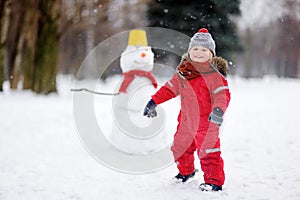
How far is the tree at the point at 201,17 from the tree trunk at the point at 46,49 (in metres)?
5.25

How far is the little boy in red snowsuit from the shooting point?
3.33 meters

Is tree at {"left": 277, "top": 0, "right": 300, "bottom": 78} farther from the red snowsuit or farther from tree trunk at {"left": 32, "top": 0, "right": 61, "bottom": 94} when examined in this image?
the red snowsuit

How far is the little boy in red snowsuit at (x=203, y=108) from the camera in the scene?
3.33 meters

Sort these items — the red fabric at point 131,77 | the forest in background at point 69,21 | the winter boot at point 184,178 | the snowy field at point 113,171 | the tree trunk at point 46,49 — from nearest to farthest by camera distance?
the snowy field at point 113,171
the winter boot at point 184,178
the red fabric at point 131,77
the tree trunk at point 46,49
the forest in background at point 69,21

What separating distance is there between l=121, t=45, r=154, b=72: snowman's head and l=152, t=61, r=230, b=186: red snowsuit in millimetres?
1848

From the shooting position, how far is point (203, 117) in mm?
3424

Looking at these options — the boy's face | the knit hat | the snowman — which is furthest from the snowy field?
the knit hat

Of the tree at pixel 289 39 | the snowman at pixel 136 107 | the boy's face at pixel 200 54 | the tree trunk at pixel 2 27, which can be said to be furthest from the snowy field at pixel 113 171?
the tree at pixel 289 39

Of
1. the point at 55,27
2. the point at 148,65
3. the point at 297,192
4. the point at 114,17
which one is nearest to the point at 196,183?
the point at 297,192

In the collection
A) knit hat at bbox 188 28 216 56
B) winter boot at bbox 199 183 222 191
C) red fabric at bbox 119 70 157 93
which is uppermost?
knit hat at bbox 188 28 216 56

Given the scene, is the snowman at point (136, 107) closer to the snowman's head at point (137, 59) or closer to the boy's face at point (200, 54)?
the snowman's head at point (137, 59)

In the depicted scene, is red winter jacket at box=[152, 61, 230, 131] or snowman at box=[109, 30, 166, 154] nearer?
red winter jacket at box=[152, 61, 230, 131]

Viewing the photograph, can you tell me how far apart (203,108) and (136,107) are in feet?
6.22

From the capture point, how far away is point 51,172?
4.01 metres
